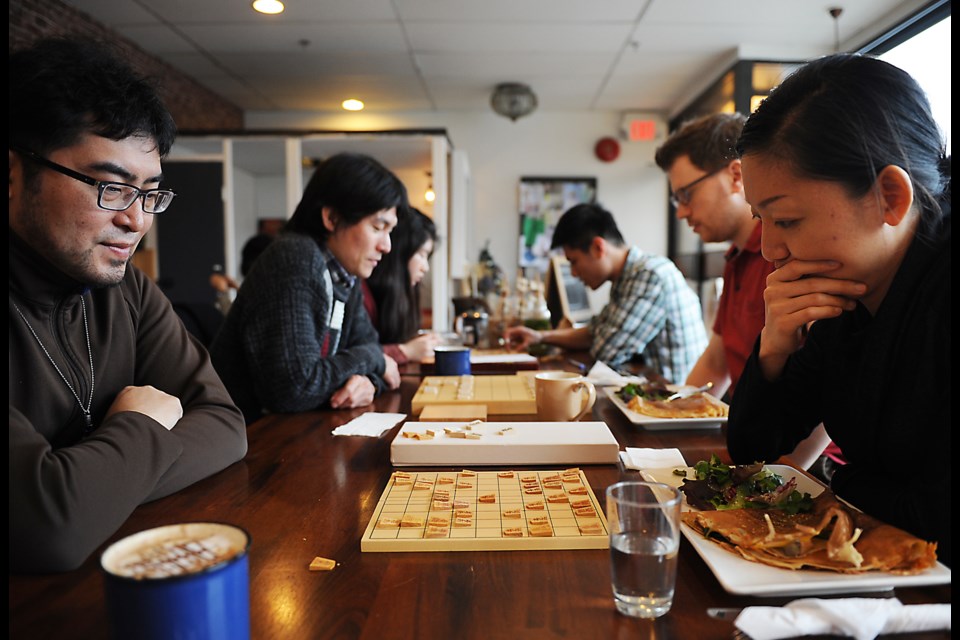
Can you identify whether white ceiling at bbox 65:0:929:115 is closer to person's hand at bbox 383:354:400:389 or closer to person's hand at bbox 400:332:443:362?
person's hand at bbox 400:332:443:362

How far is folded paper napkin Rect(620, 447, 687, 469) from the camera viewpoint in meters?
1.08

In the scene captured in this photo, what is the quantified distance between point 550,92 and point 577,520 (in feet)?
20.3

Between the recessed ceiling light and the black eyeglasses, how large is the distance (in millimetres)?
3677

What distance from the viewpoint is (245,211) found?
21.4 feet

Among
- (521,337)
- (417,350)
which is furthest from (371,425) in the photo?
(521,337)

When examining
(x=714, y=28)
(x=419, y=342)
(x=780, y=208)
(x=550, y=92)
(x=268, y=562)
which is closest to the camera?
(x=268, y=562)

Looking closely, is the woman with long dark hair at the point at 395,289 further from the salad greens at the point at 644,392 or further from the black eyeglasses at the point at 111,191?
the black eyeglasses at the point at 111,191

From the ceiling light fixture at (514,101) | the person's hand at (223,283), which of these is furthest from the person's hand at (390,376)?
the ceiling light fixture at (514,101)

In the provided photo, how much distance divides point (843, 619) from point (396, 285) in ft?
9.16

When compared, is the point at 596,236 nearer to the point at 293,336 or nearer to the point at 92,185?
the point at 293,336

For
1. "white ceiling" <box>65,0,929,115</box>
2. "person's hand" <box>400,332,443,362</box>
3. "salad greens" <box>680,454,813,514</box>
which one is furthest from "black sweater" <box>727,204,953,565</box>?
"white ceiling" <box>65,0,929,115</box>

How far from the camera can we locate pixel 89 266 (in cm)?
111

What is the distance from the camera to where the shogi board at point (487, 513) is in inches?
30.6

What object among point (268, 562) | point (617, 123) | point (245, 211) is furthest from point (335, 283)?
point (617, 123)
